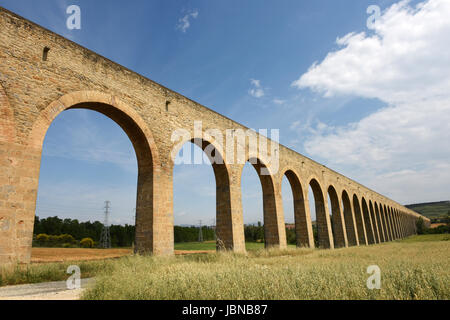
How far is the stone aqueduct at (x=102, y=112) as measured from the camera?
5.59 m

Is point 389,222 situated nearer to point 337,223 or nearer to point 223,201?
point 337,223

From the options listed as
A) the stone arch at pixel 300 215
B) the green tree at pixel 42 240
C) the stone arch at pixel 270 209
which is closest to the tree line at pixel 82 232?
the green tree at pixel 42 240

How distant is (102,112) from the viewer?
806 centimetres

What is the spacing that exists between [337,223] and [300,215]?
6.24m

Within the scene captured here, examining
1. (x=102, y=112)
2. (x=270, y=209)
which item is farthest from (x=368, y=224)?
(x=102, y=112)

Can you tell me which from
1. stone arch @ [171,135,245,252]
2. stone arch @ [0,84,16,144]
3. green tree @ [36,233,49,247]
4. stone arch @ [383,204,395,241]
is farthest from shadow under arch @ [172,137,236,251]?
stone arch @ [383,204,395,241]

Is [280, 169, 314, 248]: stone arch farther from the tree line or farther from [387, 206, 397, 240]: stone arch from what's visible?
[387, 206, 397, 240]: stone arch

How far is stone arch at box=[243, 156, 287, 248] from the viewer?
1340 centimetres

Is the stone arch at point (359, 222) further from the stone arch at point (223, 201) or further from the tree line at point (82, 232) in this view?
the stone arch at point (223, 201)
